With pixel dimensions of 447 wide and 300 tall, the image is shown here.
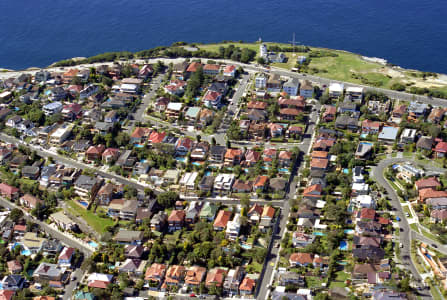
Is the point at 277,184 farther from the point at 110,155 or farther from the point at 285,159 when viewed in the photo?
the point at 110,155

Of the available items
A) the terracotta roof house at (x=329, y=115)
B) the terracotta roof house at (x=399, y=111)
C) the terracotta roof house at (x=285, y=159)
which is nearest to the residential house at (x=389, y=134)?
the terracotta roof house at (x=399, y=111)

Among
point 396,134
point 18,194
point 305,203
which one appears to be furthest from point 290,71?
point 18,194

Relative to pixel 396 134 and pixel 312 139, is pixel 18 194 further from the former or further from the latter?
pixel 396 134

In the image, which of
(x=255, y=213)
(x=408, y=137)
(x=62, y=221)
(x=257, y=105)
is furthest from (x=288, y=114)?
(x=62, y=221)

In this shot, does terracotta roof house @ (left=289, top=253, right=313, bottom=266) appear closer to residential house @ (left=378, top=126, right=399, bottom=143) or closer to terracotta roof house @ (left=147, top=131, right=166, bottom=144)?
residential house @ (left=378, top=126, right=399, bottom=143)

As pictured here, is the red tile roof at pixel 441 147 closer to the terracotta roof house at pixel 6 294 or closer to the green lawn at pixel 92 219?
the green lawn at pixel 92 219
